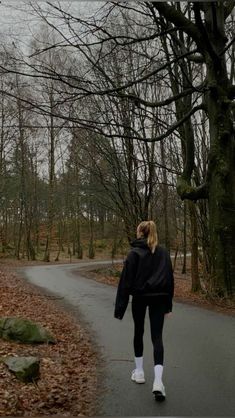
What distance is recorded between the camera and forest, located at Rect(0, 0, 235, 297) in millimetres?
11602

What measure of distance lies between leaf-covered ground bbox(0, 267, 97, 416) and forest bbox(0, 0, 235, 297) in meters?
4.80

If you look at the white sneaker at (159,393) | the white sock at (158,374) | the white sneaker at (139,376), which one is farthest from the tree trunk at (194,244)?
the white sneaker at (159,393)

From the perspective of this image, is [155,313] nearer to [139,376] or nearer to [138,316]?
[138,316]

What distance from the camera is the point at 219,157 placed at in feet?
40.9

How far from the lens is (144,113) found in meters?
20.2

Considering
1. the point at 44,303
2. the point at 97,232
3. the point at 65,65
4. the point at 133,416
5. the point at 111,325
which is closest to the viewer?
the point at 133,416

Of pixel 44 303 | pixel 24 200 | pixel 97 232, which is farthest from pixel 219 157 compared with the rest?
pixel 97 232

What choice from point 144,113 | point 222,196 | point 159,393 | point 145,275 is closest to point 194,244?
point 222,196

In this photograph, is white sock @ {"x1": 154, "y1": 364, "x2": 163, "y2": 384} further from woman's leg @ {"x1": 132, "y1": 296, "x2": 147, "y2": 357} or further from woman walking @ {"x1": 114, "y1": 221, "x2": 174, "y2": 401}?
woman's leg @ {"x1": 132, "y1": 296, "x2": 147, "y2": 357}

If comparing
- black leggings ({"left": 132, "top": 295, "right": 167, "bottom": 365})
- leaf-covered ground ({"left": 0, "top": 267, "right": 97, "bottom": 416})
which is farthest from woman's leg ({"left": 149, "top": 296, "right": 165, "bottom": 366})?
leaf-covered ground ({"left": 0, "top": 267, "right": 97, "bottom": 416})

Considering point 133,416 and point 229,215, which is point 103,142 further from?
point 133,416

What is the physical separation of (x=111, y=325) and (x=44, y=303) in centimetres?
401

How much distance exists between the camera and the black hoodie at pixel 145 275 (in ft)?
17.7

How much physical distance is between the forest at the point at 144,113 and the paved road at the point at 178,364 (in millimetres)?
3088
